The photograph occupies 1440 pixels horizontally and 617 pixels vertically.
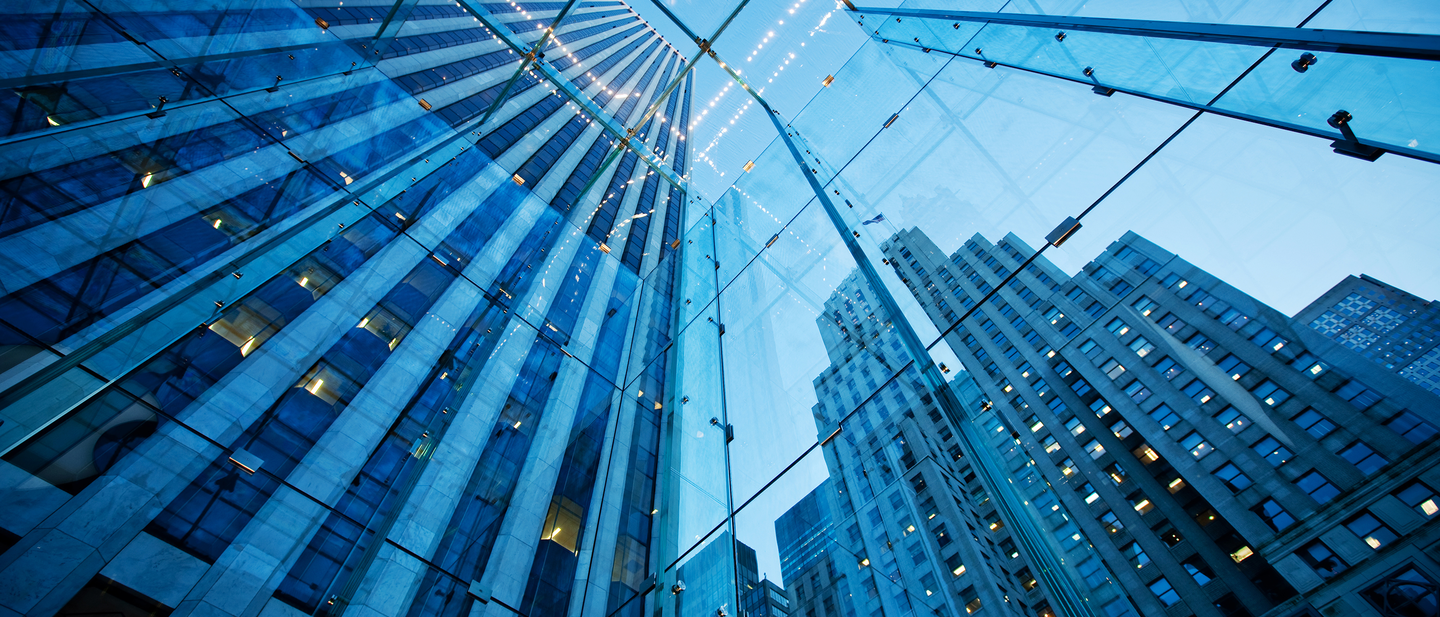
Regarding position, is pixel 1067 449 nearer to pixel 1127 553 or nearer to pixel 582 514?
pixel 1127 553

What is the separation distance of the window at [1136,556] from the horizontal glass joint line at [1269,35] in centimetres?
2939

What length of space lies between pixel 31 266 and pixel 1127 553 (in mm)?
36032

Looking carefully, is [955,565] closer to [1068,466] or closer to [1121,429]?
[1121,429]

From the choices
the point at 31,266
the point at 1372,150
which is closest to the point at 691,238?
the point at 31,266

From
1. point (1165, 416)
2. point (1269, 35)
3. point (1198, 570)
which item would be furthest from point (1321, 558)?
point (1165, 416)

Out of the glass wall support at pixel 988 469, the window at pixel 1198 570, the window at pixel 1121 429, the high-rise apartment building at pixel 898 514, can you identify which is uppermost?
the window at pixel 1121 429

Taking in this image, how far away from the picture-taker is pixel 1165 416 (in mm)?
28750

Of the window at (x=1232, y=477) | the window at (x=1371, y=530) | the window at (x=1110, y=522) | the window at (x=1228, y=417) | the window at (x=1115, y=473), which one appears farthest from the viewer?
the window at (x=1115, y=473)

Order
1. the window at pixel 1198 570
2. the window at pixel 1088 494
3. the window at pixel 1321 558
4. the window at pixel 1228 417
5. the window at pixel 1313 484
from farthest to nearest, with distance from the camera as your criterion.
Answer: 1. the window at pixel 1088 494
2. the window at pixel 1198 570
3. the window at pixel 1228 417
4. the window at pixel 1321 558
5. the window at pixel 1313 484

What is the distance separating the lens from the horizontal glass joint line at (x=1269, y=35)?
2918 millimetres

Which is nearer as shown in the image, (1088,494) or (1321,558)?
(1321,558)

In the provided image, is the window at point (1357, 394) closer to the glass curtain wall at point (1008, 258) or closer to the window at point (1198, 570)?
the glass curtain wall at point (1008, 258)

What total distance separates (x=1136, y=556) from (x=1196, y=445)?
230 inches

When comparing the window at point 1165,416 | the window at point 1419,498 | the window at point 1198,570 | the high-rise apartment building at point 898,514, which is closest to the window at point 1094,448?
the window at point 1165,416
